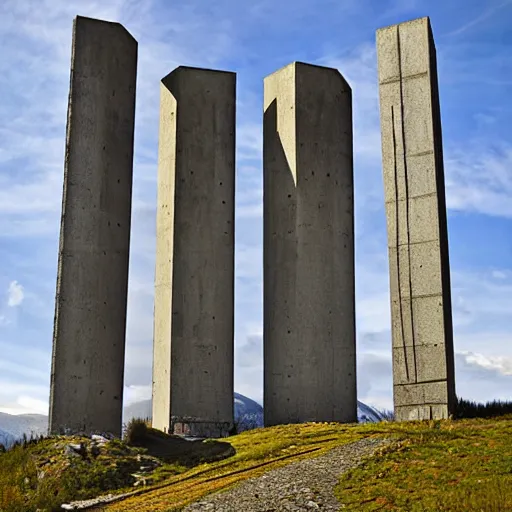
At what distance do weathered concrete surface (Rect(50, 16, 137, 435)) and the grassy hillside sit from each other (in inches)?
64.0

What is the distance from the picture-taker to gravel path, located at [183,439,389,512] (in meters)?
14.7

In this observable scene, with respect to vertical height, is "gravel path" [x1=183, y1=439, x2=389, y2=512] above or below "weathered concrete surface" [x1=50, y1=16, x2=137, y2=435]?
below

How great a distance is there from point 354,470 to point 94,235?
29.9ft

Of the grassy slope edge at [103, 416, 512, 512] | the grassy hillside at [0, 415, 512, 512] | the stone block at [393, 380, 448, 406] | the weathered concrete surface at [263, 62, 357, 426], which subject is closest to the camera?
the grassy slope edge at [103, 416, 512, 512]

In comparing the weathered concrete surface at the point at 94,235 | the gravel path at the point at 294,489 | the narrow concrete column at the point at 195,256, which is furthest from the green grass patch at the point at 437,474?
the weathered concrete surface at the point at 94,235

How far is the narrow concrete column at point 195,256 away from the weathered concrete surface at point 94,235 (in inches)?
53.5

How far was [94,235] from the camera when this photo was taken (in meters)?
22.6

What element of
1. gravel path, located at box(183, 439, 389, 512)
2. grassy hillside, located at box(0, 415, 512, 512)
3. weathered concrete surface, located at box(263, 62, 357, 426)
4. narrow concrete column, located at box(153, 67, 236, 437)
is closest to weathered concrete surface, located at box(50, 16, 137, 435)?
narrow concrete column, located at box(153, 67, 236, 437)

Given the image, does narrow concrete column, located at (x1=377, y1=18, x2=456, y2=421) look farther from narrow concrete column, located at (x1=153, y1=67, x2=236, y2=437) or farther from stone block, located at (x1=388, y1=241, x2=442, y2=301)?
narrow concrete column, located at (x1=153, y1=67, x2=236, y2=437)

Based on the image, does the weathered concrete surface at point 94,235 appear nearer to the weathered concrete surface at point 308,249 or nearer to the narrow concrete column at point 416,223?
the weathered concrete surface at point 308,249

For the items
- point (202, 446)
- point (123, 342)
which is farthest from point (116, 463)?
point (123, 342)

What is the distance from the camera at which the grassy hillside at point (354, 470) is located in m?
14.3

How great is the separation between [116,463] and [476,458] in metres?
6.76

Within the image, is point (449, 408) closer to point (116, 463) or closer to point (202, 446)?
point (202, 446)
